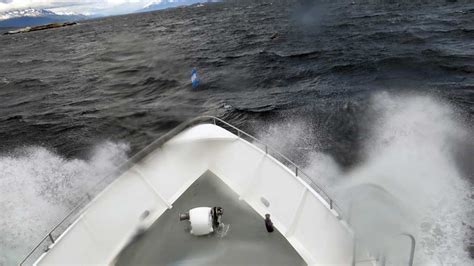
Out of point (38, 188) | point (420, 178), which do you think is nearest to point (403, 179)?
point (420, 178)

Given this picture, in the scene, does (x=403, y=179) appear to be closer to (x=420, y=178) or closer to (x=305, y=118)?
(x=420, y=178)

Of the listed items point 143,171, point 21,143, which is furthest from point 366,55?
point 21,143

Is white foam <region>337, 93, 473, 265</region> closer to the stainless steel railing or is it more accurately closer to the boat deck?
the stainless steel railing

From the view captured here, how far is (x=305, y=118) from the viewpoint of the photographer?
15.7 m

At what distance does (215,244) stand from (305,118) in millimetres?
10513

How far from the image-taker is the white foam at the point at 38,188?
9.51 m

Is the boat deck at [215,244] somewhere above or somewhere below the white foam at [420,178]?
above

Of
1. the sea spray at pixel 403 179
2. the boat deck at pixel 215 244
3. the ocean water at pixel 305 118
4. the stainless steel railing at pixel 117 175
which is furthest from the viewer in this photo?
the ocean water at pixel 305 118

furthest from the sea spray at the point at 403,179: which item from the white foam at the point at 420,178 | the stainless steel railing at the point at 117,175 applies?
the stainless steel railing at the point at 117,175

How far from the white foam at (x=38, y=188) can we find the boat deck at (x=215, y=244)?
4.34 meters

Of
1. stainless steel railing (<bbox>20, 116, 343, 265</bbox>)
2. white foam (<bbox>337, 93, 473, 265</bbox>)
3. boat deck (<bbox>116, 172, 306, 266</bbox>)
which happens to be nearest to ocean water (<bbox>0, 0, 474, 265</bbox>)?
white foam (<bbox>337, 93, 473, 265</bbox>)

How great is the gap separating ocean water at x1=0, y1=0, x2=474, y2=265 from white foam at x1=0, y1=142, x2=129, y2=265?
51mm

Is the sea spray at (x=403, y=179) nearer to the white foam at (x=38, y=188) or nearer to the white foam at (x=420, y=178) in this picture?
the white foam at (x=420, y=178)

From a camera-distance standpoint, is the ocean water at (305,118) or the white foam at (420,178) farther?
the ocean water at (305,118)
